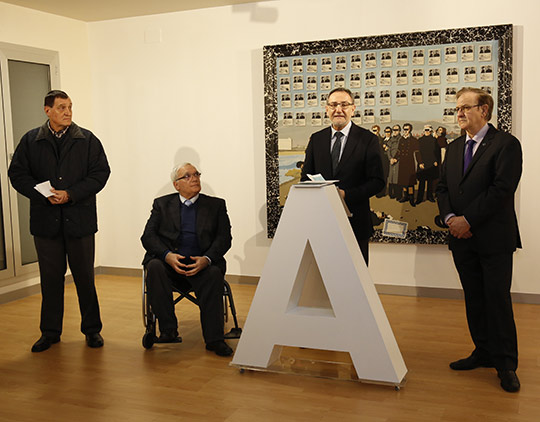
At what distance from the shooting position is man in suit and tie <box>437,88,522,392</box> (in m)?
3.35

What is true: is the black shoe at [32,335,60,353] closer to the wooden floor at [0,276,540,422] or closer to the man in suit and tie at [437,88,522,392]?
the wooden floor at [0,276,540,422]

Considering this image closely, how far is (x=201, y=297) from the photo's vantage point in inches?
161

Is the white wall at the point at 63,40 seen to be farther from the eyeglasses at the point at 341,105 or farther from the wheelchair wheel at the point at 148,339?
the eyeglasses at the point at 341,105

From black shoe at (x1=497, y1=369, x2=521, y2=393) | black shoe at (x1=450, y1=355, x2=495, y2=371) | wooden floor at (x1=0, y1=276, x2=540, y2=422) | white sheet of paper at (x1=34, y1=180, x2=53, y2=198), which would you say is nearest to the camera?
wooden floor at (x1=0, y1=276, x2=540, y2=422)

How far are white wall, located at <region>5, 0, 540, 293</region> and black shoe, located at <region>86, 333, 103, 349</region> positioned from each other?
6.88ft

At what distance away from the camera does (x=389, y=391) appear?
3379 mm

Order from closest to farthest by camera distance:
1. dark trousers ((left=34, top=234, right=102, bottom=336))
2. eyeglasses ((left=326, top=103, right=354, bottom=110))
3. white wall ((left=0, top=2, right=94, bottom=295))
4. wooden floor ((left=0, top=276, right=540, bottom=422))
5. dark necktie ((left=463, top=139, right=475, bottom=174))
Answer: wooden floor ((left=0, top=276, right=540, bottom=422)) → dark necktie ((left=463, top=139, right=475, bottom=174)) → eyeglasses ((left=326, top=103, right=354, bottom=110)) → dark trousers ((left=34, top=234, right=102, bottom=336)) → white wall ((left=0, top=2, right=94, bottom=295))

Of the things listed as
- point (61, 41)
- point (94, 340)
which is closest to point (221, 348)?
point (94, 340)

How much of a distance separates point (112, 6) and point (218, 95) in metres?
1.30

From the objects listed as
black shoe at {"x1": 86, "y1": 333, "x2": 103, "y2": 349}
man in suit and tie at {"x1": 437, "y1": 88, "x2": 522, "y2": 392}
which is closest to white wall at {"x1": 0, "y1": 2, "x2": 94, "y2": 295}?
black shoe at {"x1": 86, "y1": 333, "x2": 103, "y2": 349}

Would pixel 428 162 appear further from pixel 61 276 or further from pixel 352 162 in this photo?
pixel 61 276

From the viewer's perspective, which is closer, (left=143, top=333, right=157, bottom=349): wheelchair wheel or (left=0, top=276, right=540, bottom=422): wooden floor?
(left=0, top=276, right=540, bottom=422): wooden floor

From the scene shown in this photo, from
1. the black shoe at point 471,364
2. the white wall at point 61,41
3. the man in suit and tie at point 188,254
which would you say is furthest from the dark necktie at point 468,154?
the white wall at point 61,41

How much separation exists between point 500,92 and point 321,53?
5.17 ft
